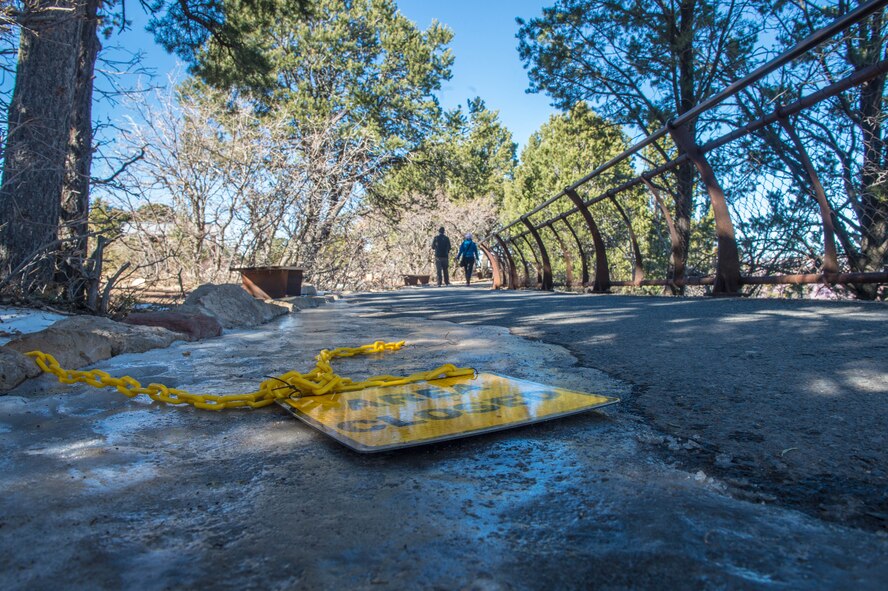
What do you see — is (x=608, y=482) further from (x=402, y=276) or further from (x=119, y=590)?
(x=402, y=276)

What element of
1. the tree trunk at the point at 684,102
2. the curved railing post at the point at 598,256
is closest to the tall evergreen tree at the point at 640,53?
the tree trunk at the point at 684,102

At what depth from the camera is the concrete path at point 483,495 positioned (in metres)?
0.73

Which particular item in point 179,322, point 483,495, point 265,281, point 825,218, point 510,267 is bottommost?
point 483,495

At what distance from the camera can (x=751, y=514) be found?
878 mm

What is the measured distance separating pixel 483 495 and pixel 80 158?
4662 mm

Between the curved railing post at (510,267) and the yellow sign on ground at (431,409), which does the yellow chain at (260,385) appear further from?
the curved railing post at (510,267)

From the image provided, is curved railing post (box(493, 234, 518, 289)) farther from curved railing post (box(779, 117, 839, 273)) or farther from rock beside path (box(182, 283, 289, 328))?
curved railing post (box(779, 117, 839, 273))

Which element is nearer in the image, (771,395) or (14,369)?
(771,395)

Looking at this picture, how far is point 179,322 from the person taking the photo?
3.38 m

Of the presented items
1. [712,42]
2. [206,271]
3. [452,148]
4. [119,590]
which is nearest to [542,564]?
[119,590]

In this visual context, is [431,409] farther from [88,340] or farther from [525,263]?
[525,263]

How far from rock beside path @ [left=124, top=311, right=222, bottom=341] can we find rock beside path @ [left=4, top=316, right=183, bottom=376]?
23 centimetres

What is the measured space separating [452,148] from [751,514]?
801 inches

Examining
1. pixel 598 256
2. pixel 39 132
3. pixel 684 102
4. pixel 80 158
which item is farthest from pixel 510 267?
pixel 39 132
